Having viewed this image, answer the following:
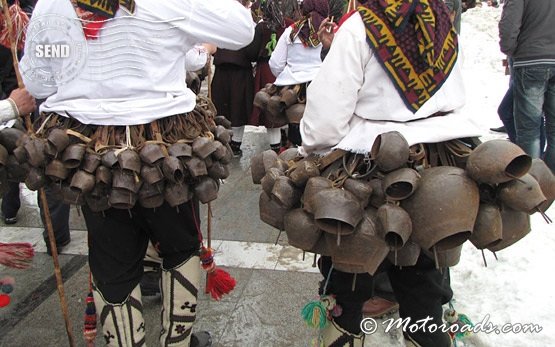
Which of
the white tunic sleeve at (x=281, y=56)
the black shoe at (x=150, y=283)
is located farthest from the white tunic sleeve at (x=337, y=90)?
the white tunic sleeve at (x=281, y=56)

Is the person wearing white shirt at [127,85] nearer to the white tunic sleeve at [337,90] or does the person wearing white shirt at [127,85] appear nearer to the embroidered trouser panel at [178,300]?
the embroidered trouser panel at [178,300]

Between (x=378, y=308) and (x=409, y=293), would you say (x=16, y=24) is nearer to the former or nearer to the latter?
(x=409, y=293)

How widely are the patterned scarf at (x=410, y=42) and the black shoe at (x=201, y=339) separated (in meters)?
1.79

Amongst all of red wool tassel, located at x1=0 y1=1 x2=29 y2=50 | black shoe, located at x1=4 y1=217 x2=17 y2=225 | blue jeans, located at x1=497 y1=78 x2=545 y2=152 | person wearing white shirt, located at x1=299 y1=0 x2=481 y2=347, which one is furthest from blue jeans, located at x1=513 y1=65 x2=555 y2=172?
black shoe, located at x1=4 y1=217 x2=17 y2=225

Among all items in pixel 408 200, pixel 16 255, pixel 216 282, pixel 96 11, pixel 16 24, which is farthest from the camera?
pixel 216 282

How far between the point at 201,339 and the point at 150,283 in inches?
26.2

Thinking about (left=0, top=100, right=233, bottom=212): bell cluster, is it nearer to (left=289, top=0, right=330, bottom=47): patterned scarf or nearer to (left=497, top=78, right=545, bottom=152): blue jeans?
(left=289, top=0, right=330, bottom=47): patterned scarf

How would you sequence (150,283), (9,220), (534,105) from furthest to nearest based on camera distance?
(534,105)
(9,220)
(150,283)

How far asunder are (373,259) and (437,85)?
744mm

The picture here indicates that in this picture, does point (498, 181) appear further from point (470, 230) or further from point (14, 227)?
point (14, 227)

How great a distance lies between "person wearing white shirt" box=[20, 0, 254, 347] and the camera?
2117 millimetres

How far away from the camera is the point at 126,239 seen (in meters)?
2.33

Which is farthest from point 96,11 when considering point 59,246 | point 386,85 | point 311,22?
point 311,22

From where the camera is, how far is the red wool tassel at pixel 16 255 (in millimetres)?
2477
